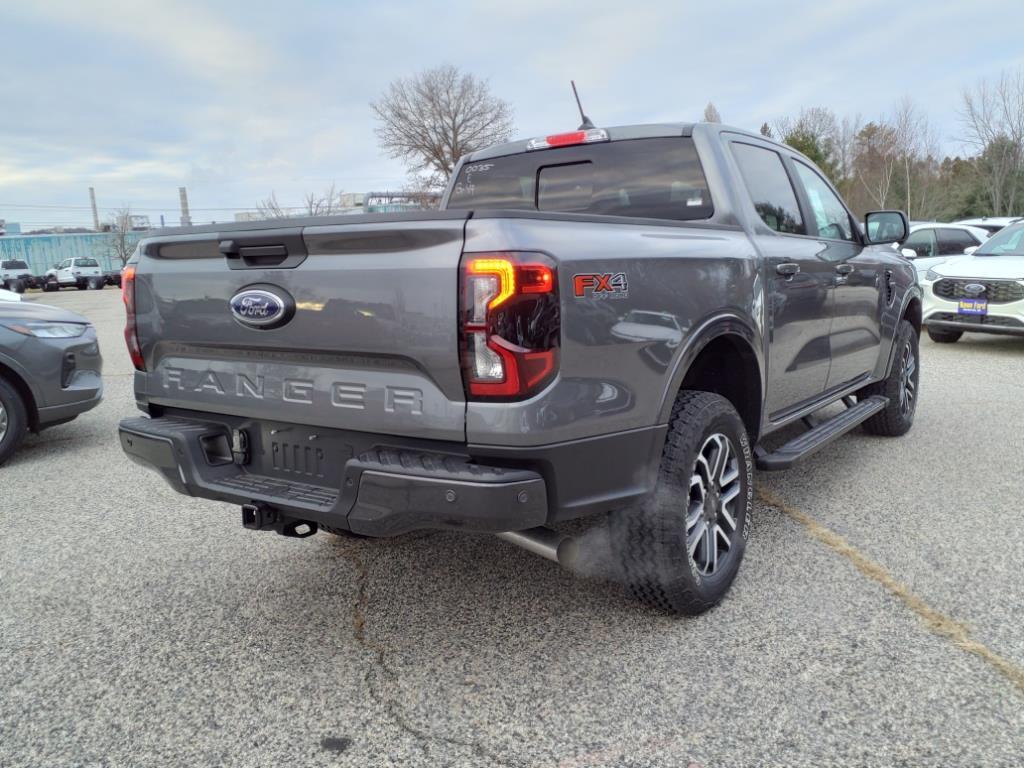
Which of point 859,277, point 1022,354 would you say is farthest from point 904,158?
point 859,277

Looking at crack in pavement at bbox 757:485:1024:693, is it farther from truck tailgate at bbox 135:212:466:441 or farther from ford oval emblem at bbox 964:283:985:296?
ford oval emblem at bbox 964:283:985:296

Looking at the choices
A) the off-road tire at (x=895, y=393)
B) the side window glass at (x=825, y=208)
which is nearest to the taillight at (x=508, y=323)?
the side window glass at (x=825, y=208)

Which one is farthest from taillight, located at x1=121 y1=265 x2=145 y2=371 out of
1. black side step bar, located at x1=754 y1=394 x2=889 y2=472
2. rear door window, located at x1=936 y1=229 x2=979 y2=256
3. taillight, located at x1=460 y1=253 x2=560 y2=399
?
rear door window, located at x1=936 y1=229 x2=979 y2=256

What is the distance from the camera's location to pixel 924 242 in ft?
42.8

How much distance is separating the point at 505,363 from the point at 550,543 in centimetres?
79

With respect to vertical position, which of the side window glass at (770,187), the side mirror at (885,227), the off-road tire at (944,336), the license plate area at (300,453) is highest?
the side window glass at (770,187)

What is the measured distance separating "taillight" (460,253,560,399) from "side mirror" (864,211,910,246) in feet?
11.3

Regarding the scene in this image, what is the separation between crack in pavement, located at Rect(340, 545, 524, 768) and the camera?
2234 mm

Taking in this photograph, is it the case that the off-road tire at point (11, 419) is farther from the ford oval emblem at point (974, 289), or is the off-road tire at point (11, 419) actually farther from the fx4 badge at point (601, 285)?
the ford oval emblem at point (974, 289)

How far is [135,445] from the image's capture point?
116 inches

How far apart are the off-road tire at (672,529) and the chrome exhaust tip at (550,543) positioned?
153 mm

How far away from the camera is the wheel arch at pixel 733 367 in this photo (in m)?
3.00

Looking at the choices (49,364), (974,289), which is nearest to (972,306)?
(974,289)

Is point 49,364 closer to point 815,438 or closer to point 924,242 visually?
point 815,438
